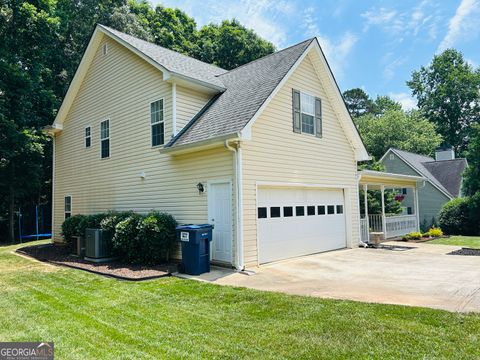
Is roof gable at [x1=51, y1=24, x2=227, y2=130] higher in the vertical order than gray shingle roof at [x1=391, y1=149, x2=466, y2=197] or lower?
higher

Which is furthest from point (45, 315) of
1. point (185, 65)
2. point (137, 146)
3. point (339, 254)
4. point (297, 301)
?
point (185, 65)

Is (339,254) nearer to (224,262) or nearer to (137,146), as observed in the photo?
(224,262)

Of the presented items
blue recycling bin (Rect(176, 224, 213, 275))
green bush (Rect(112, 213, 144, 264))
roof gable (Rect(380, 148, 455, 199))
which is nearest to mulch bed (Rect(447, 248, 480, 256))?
blue recycling bin (Rect(176, 224, 213, 275))

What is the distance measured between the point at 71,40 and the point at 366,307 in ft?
88.2

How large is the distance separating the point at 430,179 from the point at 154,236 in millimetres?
23693

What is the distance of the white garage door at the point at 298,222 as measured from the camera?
1002 centimetres

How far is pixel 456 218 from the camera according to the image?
21578 millimetres

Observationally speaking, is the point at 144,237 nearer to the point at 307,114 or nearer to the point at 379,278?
the point at 379,278

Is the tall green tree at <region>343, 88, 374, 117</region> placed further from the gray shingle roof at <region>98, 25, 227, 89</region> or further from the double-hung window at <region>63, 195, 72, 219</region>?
the double-hung window at <region>63, 195, 72, 219</region>

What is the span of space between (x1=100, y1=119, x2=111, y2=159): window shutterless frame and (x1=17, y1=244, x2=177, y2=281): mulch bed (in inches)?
156

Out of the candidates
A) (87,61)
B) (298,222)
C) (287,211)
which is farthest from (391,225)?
(87,61)

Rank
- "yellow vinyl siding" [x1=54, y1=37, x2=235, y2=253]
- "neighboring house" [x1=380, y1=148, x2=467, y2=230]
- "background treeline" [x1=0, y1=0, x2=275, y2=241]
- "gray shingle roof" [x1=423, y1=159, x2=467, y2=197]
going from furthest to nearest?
"gray shingle roof" [x1=423, y1=159, x2=467, y2=197] → "neighboring house" [x1=380, y1=148, x2=467, y2=230] → "background treeline" [x1=0, y1=0, x2=275, y2=241] → "yellow vinyl siding" [x1=54, y1=37, x2=235, y2=253]

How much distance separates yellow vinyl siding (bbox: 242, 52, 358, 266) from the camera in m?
9.33

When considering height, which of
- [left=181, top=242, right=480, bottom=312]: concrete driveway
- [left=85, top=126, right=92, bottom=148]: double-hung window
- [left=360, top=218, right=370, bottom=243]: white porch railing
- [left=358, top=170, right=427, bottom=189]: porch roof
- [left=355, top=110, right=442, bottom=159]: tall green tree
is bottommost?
[left=181, top=242, right=480, bottom=312]: concrete driveway
